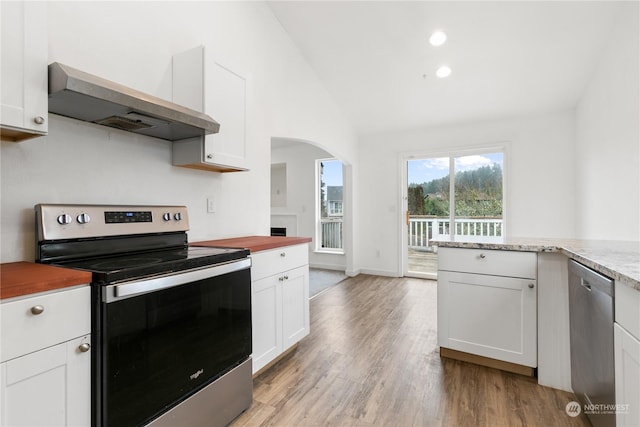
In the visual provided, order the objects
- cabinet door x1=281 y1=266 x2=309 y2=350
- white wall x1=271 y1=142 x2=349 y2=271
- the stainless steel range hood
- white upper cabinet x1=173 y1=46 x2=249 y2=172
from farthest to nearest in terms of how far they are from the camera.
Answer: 1. white wall x1=271 y1=142 x2=349 y2=271
2. cabinet door x1=281 y1=266 x2=309 y2=350
3. white upper cabinet x1=173 y1=46 x2=249 y2=172
4. the stainless steel range hood

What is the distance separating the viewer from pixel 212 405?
1.51 m

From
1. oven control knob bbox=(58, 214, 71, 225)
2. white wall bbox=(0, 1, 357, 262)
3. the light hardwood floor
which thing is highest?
white wall bbox=(0, 1, 357, 262)

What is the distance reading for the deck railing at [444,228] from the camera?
4496mm

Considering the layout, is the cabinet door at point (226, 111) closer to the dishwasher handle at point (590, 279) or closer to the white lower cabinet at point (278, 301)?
the white lower cabinet at point (278, 301)

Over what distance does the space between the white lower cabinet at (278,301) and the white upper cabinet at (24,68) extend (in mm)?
1229

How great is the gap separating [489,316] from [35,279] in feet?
8.01

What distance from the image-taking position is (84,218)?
1438 mm

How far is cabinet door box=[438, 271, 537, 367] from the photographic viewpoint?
200cm

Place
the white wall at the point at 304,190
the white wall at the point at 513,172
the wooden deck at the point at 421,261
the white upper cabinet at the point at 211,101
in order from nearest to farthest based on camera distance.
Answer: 1. the white upper cabinet at the point at 211,101
2. the white wall at the point at 513,172
3. the wooden deck at the point at 421,261
4. the white wall at the point at 304,190

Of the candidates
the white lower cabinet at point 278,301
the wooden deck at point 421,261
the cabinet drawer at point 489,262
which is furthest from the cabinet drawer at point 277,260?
the wooden deck at point 421,261

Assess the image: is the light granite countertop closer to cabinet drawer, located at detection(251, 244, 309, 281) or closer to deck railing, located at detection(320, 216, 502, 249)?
cabinet drawer, located at detection(251, 244, 309, 281)

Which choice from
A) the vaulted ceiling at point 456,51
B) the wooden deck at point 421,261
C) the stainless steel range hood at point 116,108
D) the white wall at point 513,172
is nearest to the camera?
the stainless steel range hood at point 116,108

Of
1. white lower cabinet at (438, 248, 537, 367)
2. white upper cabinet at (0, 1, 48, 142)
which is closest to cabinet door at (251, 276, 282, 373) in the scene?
white lower cabinet at (438, 248, 537, 367)

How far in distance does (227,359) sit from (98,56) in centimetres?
175
